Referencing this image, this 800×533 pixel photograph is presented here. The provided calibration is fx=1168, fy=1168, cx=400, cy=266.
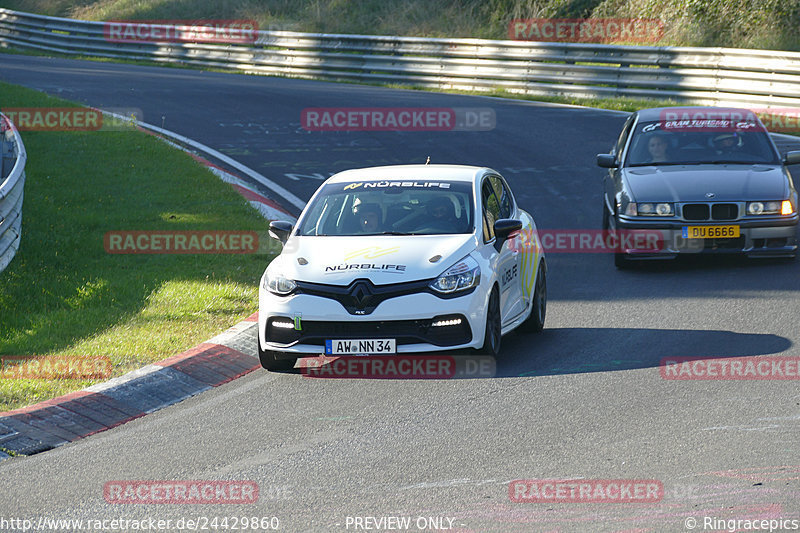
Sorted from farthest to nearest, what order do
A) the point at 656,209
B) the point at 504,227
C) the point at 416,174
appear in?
the point at 656,209 < the point at 416,174 < the point at 504,227

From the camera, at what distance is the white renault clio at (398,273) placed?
866cm

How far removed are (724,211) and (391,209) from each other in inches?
173

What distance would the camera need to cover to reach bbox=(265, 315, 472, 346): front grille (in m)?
8.63

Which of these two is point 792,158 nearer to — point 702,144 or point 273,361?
point 702,144

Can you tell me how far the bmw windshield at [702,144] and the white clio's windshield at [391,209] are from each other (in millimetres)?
4490

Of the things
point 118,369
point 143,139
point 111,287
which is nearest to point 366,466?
point 118,369

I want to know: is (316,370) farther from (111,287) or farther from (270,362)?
(111,287)

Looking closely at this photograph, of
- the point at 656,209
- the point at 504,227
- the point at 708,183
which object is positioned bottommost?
the point at 656,209

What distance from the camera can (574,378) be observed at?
8.59m

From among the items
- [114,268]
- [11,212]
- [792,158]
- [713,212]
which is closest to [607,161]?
[713,212]

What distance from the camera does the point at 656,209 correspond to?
12.7 m

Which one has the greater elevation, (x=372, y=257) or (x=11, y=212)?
(x=372, y=257)

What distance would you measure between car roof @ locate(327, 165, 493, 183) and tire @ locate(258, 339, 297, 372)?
2.00m

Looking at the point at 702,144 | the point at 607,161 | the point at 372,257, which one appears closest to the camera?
the point at 372,257
